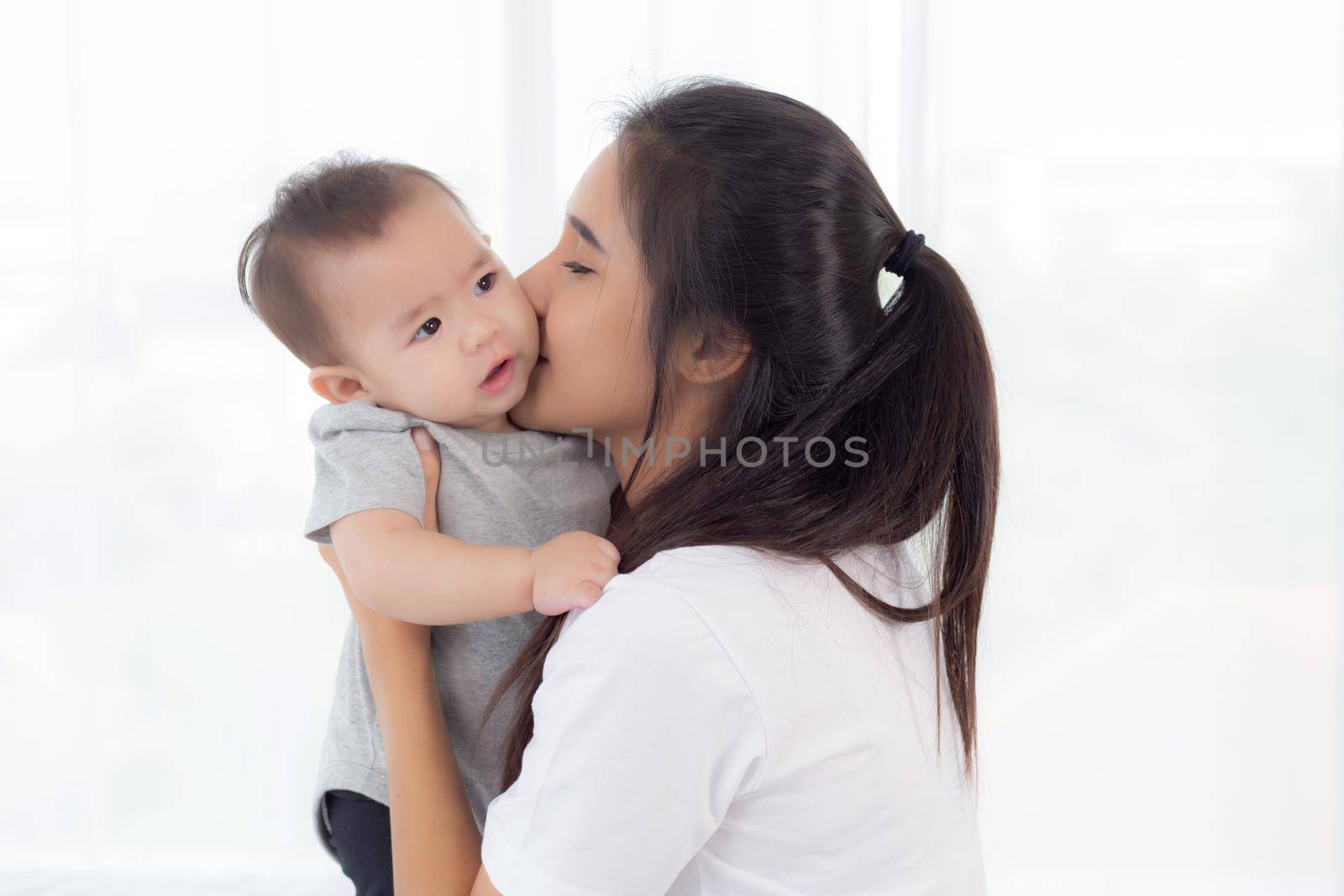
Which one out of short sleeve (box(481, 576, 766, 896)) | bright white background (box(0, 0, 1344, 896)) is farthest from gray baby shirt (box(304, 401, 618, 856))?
bright white background (box(0, 0, 1344, 896))

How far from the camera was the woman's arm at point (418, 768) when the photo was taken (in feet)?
3.41

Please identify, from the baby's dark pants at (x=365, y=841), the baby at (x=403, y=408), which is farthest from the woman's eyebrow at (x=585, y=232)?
the baby's dark pants at (x=365, y=841)

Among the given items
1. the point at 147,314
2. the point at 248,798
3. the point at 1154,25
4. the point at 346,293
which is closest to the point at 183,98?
the point at 147,314

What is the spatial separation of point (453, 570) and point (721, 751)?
13.5 inches

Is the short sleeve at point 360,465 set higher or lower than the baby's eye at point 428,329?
lower

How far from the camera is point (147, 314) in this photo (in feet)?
6.64

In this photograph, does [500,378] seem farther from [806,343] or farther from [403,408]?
[806,343]

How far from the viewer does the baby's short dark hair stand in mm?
1146

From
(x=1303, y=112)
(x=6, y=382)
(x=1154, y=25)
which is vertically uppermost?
(x=1154, y=25)

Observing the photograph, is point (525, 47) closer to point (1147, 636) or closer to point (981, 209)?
point (981, 209)

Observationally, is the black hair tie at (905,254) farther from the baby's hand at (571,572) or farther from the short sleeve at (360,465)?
the short sleeve at (360,465)

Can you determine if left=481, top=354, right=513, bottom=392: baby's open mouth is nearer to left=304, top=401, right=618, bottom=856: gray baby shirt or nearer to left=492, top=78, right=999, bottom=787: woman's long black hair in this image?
left=304, top=401, right=618, bottom=856: gray baby shirt

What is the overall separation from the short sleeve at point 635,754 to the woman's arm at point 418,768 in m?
0.25

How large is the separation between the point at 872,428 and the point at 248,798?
5.74 ft
